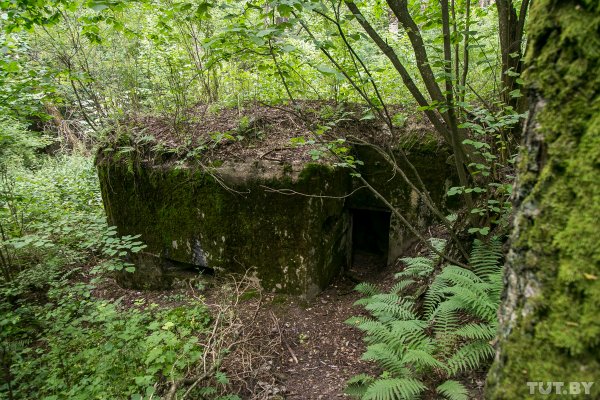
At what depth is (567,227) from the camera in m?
0.89

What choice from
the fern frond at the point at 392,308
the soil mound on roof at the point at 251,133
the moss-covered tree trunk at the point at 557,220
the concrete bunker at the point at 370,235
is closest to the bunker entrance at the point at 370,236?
the concrete bunker at the point at 370,235

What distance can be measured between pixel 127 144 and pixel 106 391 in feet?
12.6

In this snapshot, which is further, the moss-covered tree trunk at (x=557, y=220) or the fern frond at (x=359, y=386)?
the fern frond at (x=359, y=386)

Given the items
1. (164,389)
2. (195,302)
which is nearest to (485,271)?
(164,389)

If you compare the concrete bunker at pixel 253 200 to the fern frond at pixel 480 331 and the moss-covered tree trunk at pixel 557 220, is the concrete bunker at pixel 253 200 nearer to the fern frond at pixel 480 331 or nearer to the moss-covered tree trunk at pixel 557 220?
the fern frond at pixel 480 331

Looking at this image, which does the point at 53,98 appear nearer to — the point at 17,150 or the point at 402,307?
the point at 402,307

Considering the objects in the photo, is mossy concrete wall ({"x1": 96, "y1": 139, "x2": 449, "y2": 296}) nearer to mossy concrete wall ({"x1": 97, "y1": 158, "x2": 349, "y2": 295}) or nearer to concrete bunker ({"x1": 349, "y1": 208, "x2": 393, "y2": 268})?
mossy concrete wall ({"x1": 97, "y1": 158, "x2": 349, "y2": 295})

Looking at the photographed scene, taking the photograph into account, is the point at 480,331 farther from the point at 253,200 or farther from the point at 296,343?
the point at 253,200

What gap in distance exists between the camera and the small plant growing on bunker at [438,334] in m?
2.44

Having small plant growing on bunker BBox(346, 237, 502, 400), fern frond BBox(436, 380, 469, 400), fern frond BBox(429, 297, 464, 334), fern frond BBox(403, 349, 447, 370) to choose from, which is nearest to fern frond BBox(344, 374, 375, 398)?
small plant growing on bunker BBox(346, 237, 502, 400)

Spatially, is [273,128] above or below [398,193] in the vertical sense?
above

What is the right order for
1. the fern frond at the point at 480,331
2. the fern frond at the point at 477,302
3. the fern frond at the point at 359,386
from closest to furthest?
the fern frond at the point at 480,331 < the fern frond at the point at 477,302 < the fern frond at the point at 359,386

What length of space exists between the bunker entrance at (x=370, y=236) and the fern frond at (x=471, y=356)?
3.14 m

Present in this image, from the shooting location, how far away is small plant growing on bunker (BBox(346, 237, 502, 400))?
2.44 metres
